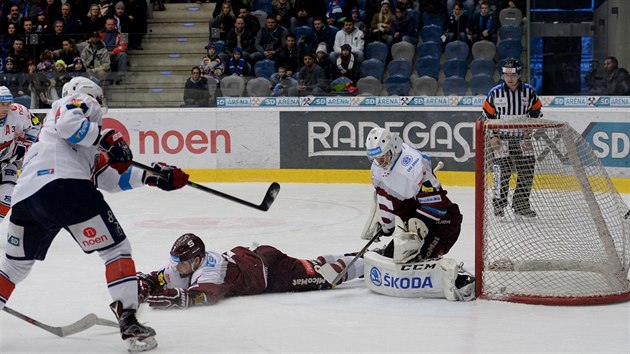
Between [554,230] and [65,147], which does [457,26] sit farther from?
[65,147]

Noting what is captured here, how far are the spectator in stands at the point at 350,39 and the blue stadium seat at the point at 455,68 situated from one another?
38.0 inches

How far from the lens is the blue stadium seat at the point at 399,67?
34.0 feet

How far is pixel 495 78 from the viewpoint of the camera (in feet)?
32.9

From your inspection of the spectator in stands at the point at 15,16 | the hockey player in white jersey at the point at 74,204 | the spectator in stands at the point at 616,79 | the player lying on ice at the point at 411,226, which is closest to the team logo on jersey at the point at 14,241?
the hockey player in white jersey at the point at 74,204

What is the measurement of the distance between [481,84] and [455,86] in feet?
0.83

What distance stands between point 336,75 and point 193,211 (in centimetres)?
264

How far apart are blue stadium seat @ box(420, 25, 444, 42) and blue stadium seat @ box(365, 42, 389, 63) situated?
0.41m

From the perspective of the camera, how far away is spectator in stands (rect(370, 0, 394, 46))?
10.8 meters

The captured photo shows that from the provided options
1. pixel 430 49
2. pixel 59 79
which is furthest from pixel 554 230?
pixel 59 79

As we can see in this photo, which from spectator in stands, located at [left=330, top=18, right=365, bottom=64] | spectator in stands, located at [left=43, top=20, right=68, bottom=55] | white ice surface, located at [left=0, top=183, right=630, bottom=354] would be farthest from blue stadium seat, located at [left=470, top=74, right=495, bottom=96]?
spectator in stands, located at [left=43, top=20, right=68, bottom=55]

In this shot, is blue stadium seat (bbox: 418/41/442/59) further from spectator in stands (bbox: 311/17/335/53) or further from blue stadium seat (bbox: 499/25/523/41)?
spectator in stands (bbox: 311/17/335/53)

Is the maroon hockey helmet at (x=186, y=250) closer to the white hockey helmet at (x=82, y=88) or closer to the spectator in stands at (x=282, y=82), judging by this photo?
the white hockey helmet at (x=82, y=88)

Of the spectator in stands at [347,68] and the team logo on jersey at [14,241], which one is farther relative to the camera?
the spectator in stands at [347,68]

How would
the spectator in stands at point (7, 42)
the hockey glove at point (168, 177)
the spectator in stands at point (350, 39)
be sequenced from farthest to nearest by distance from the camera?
1. the spectator in stands at point (7, 42)
2. the spectator in stands at point (350, 39)
3. the hockey glove at point (168, 177)
